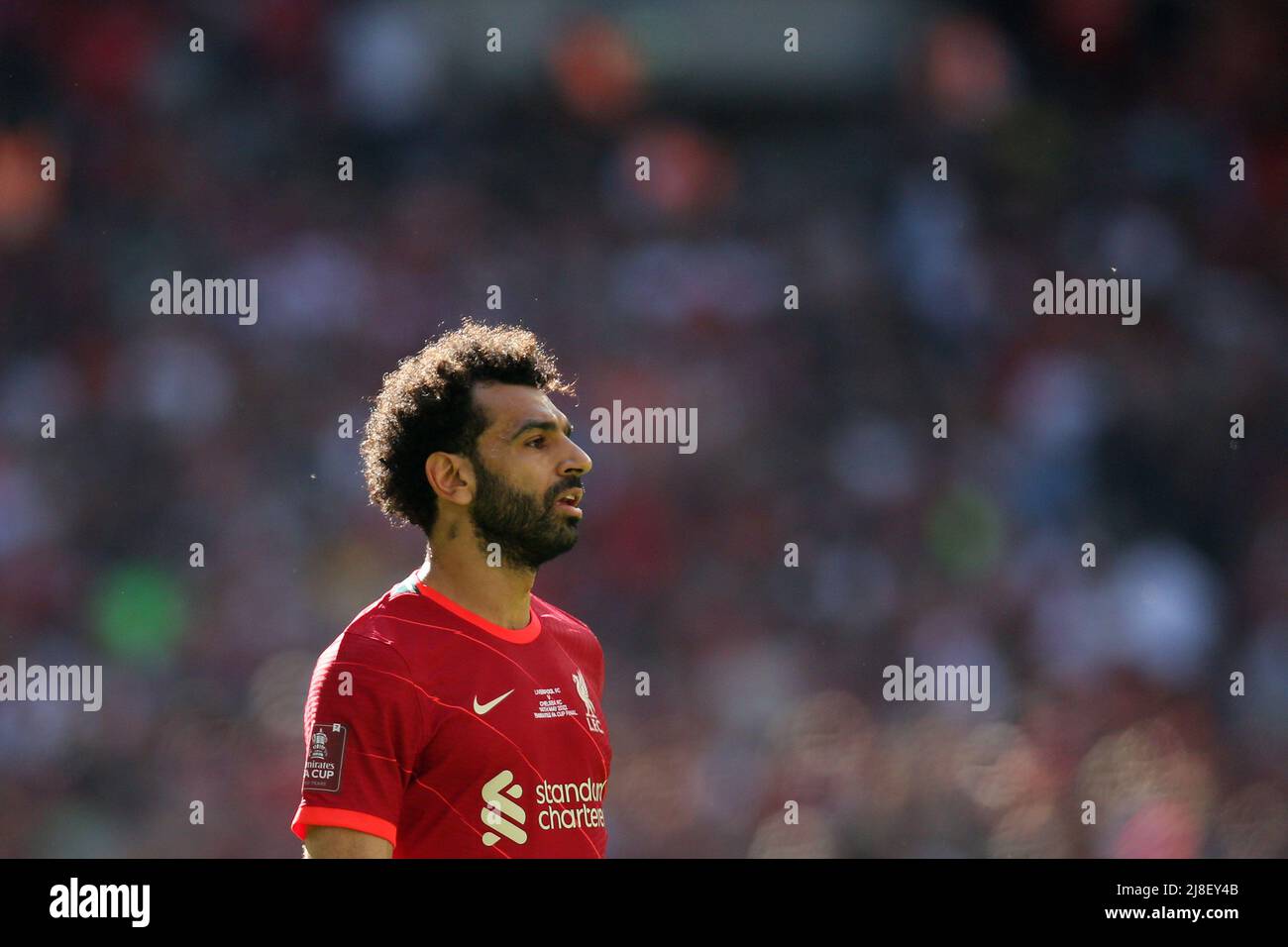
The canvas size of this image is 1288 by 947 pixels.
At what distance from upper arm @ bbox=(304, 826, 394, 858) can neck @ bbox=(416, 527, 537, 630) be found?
0.59m

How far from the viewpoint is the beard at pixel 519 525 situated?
3.35m

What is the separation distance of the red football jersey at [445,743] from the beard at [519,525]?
17 cm

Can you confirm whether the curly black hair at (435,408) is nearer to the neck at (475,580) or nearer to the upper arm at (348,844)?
the neck at (475,580)

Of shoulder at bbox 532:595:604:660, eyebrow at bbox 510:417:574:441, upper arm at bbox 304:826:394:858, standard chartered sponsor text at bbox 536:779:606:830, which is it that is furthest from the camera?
shoulder at bbox 532:595:604:660

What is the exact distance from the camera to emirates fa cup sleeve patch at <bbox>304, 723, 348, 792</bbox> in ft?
9.49

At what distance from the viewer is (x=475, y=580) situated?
3332mm

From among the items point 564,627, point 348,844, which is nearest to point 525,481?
point 564,627

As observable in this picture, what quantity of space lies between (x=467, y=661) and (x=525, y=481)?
45 cm

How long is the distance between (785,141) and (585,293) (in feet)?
5.39

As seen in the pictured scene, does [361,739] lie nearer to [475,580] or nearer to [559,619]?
[475,580]

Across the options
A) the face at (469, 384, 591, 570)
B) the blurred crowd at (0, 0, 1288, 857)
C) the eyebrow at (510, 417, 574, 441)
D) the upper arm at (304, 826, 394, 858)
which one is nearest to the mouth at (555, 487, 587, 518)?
the face at (469, 384, 591, 570)

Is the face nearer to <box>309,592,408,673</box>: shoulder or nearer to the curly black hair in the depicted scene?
the curly black hair

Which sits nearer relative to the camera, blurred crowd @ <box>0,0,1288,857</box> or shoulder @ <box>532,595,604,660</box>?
shoulder @ <box>532,595,604,660</box>

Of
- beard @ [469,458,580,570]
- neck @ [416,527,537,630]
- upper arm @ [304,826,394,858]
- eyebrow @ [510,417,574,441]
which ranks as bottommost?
upper arm @ [304,826,394,858]
